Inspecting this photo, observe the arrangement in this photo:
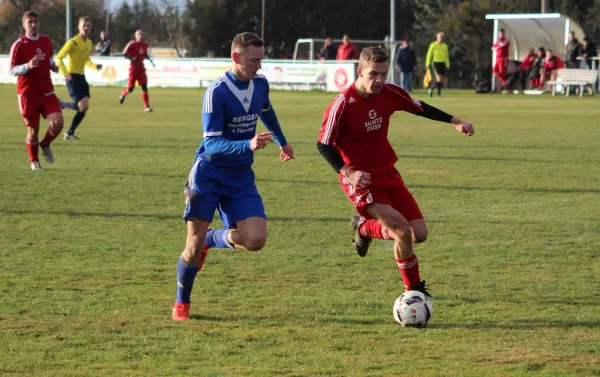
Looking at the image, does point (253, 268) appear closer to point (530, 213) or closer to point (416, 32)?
point (530, 213)

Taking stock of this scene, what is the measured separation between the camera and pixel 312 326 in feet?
19.6

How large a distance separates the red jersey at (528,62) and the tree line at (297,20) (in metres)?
16.2

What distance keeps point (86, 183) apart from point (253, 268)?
559 cm

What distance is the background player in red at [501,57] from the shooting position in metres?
36.5

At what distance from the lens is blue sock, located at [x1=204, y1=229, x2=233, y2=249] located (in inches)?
255

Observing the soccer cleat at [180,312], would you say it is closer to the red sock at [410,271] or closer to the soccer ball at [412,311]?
the soccer ball at [412,311]

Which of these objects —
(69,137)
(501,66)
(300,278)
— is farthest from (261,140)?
(501,66)

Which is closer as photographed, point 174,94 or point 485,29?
point 174,94

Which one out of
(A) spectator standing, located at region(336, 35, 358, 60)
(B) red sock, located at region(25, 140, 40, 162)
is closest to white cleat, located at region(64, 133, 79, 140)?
(B) red sock, located at region(25, 140, 40, 162)

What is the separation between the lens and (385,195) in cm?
656

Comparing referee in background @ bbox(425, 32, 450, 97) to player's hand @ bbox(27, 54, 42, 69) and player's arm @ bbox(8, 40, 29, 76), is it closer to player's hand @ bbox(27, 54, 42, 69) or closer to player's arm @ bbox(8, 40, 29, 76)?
player's arm @ bbox(8, 40, 29, 76)

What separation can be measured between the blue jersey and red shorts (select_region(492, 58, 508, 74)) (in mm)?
31892

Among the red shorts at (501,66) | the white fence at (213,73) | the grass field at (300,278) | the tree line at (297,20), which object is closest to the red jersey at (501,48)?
the red shorts at (501,66)

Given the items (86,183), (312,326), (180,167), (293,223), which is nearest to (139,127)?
(180,167)
